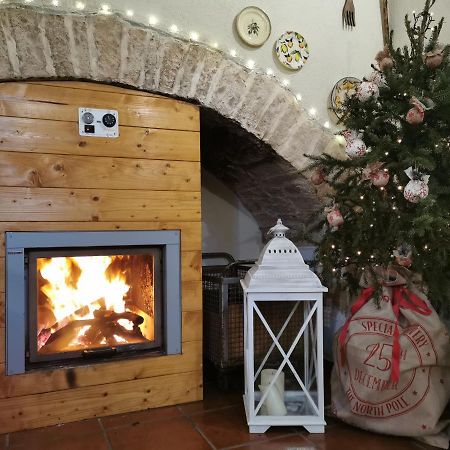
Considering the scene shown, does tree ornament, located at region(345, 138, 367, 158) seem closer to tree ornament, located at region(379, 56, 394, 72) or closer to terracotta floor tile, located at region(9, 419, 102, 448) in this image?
tree ornament, located at region(379, 56, 394, 72)

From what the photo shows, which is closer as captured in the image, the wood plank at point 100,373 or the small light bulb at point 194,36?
the wood plank at point 100,373

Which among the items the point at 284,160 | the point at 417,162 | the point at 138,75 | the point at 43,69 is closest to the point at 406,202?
the point at 417,162

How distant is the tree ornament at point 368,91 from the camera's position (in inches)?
70.0

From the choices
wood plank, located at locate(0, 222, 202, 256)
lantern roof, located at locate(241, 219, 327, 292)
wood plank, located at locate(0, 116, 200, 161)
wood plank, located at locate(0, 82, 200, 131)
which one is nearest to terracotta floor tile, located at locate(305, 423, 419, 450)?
lantern roof, located at locate(241, 219, 327, 292)

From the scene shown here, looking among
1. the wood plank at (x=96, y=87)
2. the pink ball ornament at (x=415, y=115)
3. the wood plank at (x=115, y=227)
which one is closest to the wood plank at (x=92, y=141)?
the wood plank at (x=96, y=87)

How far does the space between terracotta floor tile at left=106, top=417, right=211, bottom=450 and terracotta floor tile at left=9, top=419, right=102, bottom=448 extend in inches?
3.9

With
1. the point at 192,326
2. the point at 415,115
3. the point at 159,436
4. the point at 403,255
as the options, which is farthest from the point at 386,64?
the point at 159,436

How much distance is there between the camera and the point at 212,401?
6.51 feet

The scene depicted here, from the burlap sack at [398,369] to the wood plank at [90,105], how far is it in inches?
45.7

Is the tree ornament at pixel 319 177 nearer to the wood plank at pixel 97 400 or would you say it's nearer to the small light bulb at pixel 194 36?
the small light bulb at pixel 194 36

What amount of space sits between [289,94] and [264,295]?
45.8 inches

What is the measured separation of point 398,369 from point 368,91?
1.12 metres

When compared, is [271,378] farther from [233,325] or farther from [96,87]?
[96,87]

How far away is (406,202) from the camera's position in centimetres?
180
